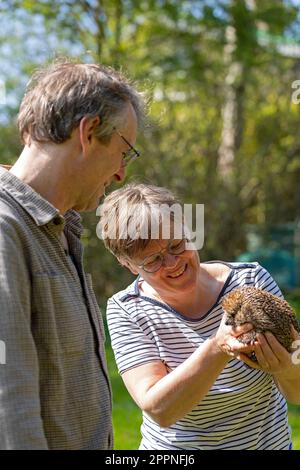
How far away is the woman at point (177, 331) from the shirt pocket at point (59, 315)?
537 millimetres

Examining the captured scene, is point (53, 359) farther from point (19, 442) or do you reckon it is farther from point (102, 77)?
point (102, 77)

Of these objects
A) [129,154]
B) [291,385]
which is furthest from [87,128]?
[291,385]

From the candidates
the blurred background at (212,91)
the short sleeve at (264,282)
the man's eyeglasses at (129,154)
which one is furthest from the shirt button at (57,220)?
the blurred background at (212,91)

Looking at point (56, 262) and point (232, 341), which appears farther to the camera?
point (232, 341)

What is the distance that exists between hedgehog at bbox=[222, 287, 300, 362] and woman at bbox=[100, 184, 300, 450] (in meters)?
0.14

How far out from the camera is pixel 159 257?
2.87 m

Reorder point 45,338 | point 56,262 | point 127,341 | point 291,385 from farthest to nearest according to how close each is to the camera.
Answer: point 127,341 < point 291,385 < point 56,262 < point 45,338

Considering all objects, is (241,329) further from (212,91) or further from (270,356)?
(212,91)

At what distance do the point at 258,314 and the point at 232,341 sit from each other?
0.15 m

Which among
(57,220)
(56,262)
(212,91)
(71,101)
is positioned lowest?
(56,262)

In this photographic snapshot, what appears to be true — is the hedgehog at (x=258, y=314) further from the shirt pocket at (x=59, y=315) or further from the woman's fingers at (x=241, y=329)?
the shirt pocket at (x=59, y=315)

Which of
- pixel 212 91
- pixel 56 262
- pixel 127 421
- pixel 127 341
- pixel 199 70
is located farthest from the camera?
pixel 212 91

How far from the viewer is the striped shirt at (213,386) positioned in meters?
2.86

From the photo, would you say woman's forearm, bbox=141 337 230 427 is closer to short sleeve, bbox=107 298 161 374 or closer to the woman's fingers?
the woman's fingers
